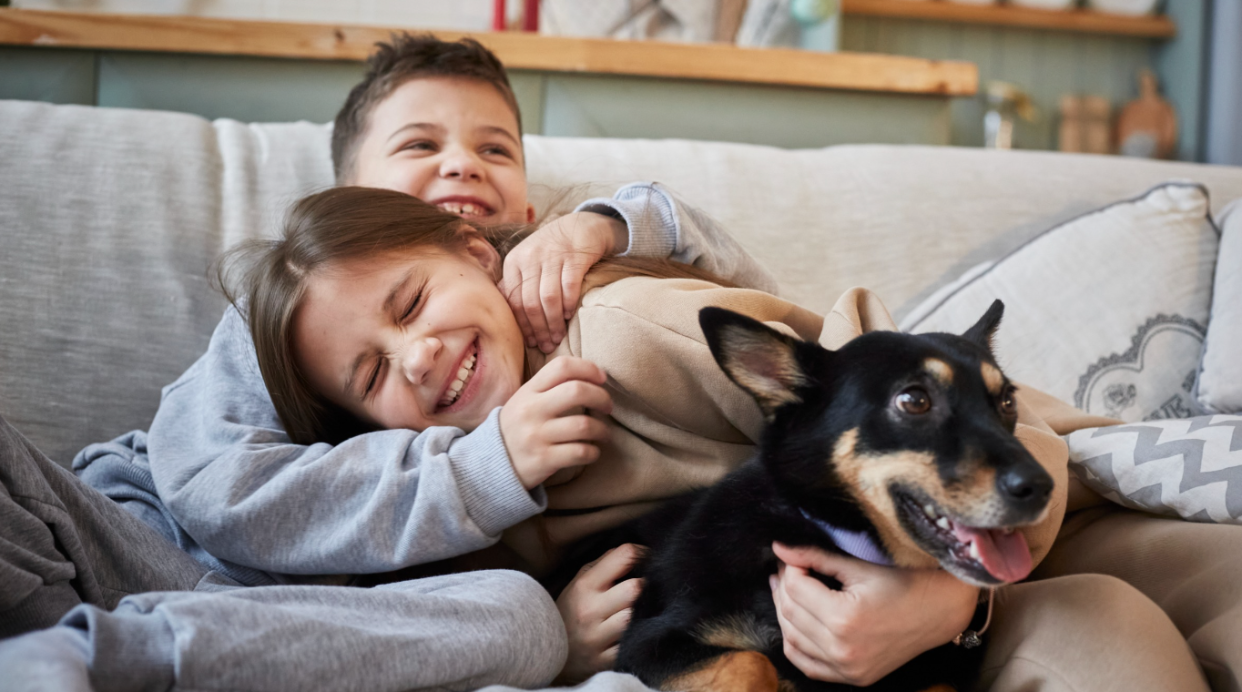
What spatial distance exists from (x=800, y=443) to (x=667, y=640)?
0.29 m

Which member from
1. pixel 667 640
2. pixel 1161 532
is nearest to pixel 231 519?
pixel 667 640

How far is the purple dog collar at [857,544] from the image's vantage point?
40.7 inches

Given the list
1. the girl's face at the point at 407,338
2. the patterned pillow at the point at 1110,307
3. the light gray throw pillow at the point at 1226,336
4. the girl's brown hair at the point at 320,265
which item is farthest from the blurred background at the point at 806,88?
the girl's face at the point at 407,338

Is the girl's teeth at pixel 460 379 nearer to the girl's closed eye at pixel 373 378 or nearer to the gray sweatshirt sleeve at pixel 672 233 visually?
the girl's closed eye at pixel 373 378

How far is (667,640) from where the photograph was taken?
43.3 inches

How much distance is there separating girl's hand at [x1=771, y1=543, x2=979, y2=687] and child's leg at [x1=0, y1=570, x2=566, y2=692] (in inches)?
11.8

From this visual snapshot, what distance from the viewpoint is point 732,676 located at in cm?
102

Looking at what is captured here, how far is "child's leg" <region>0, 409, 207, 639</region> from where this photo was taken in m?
0.98

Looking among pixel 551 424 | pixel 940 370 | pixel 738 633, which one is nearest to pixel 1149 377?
pixel 940 370

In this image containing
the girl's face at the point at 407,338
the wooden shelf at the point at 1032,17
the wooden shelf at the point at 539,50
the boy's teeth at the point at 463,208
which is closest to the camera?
the girl's face at the point at 407,338

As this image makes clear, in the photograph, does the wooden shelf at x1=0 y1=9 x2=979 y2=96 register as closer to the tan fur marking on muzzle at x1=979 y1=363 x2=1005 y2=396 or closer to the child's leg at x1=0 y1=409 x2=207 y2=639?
the child's leg at x1=0 y1=409 x2=207 y2=639

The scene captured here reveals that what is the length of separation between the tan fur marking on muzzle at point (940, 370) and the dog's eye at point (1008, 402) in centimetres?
10

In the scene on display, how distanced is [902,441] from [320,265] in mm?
903

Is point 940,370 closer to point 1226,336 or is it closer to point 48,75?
point 1226,336
